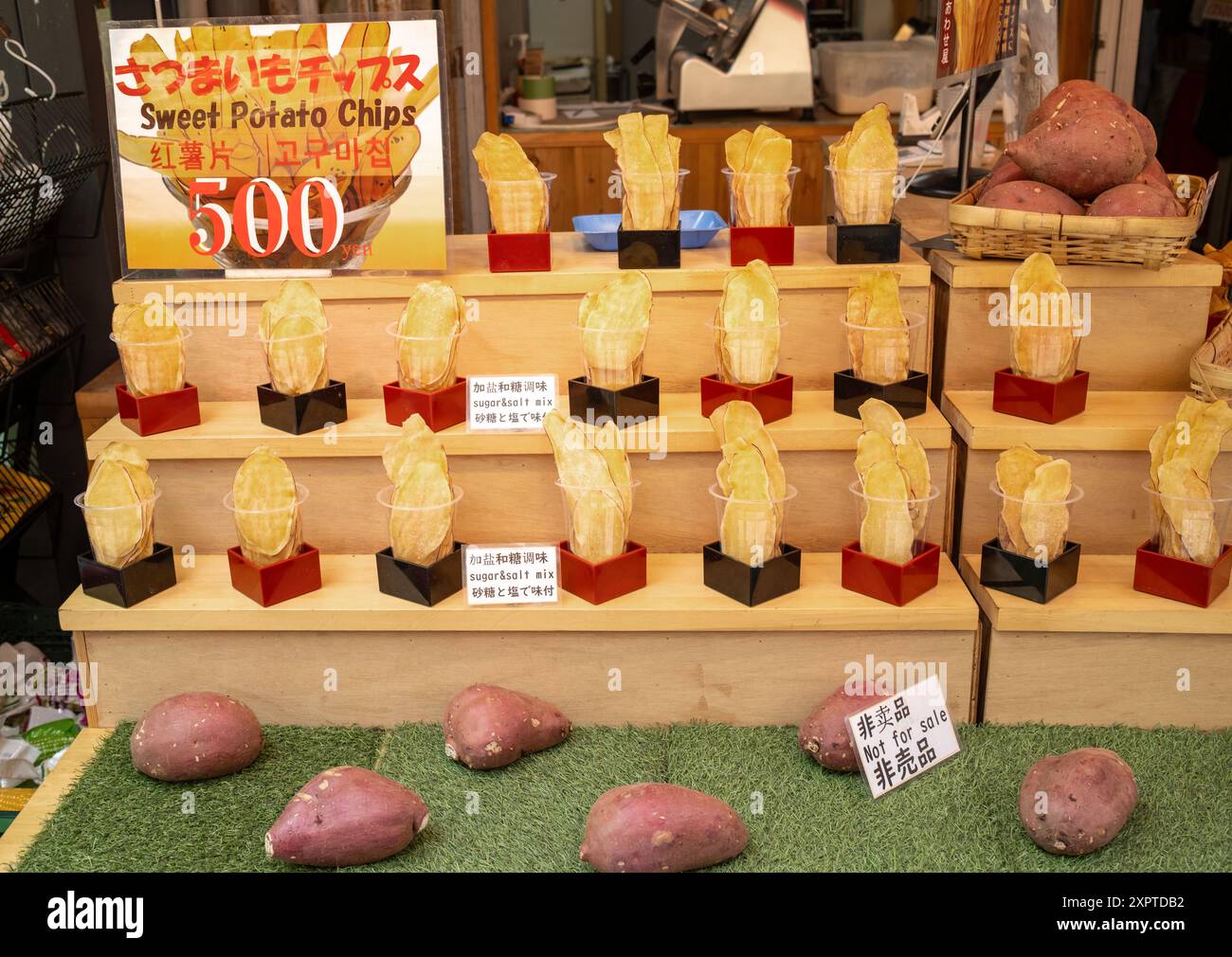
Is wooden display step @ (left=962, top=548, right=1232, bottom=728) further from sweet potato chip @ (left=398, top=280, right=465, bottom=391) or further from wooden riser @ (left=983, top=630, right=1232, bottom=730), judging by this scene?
sweet potato chip @ (left=398, top=280, right=465, bottom=391)

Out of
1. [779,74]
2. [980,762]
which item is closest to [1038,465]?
[980,762]

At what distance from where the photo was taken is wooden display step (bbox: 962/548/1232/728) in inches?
78.0

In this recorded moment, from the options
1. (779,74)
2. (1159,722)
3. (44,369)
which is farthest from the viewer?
(779,74)

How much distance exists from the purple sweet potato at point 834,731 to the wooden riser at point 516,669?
0.35ft

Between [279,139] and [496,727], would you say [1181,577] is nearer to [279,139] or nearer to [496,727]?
[496,727]

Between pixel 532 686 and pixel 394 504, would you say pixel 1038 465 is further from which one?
pixel 394 504

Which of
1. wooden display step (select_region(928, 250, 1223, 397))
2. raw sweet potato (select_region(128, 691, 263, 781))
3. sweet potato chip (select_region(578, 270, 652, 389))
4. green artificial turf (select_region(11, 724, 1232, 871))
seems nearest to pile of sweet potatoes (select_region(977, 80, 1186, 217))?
wooden display step (select_region(928, 250, 1223, 397))

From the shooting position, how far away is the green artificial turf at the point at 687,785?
67.9 inches

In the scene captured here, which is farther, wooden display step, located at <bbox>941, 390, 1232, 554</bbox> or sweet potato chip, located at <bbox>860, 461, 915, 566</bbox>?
wooden display step, located at <bbox>941, 390, 1232, 554</bbox>

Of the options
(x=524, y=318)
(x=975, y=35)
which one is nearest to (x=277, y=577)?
(x=524, y=318)

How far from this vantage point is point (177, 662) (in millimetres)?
2084

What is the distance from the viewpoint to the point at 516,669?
2066mm

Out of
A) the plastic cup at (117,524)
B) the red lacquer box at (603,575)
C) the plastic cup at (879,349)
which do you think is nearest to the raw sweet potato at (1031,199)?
the plastic cup at (879,349)
